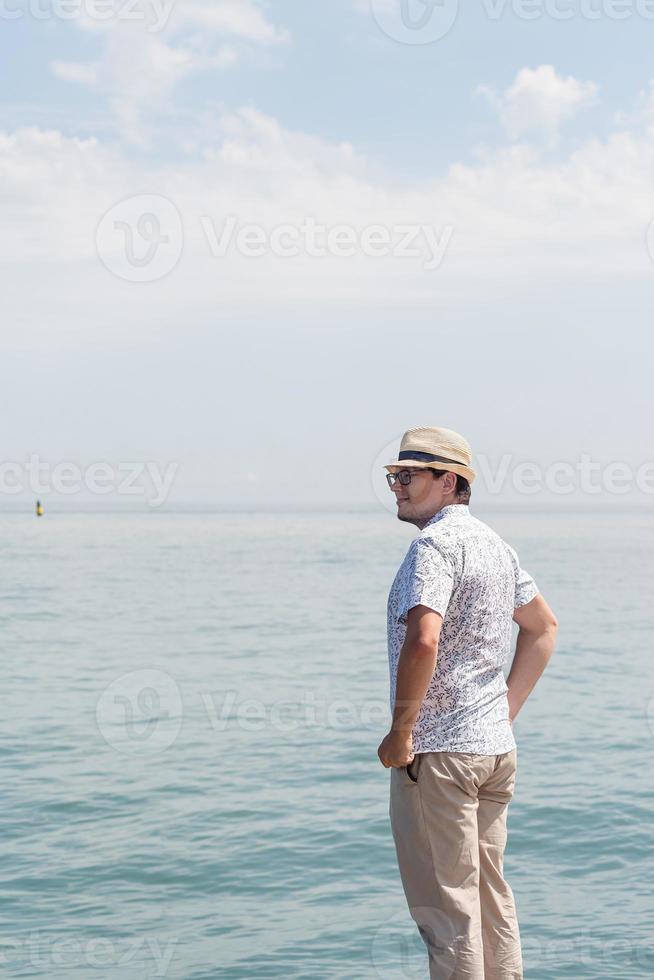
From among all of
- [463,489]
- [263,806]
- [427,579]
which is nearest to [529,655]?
[463,489]

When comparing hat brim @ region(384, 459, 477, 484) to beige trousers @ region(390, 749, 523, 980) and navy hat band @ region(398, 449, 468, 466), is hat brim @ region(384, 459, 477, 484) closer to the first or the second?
navy hat band @ region(398, 449, 468, 466)

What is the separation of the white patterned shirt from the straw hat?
0.24 metres

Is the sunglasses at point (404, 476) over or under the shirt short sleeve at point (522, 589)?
over

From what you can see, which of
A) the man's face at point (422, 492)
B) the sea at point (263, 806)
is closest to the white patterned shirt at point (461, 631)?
the man's face at point (422, 492)

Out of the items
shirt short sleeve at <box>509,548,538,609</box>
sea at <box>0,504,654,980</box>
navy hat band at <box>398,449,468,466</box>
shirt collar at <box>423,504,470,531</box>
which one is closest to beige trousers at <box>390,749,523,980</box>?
shirt short sleeve at <box>509,548,538,609</box>

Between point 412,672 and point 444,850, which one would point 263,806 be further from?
point 412,672

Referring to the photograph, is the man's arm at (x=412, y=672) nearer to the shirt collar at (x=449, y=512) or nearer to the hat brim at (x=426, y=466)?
the shirt collar at (x=449, y=512)

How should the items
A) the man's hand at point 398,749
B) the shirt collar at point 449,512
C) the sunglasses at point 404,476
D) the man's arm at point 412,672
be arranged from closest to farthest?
the man's arm at point 412,672 → the man's hand at point 398,749 → the shirt collar at point 449,512 → the sunglasses at point 404,476

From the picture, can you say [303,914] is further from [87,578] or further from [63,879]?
[87,578]

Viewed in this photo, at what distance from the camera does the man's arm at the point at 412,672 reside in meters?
4.43

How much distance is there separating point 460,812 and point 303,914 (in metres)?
5.79

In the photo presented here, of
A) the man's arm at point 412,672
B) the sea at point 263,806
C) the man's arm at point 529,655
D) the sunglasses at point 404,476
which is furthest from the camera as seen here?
the sea at point 263,806

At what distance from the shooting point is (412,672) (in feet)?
14.5

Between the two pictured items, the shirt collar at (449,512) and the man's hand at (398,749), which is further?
the shirt collar at (449,512)
